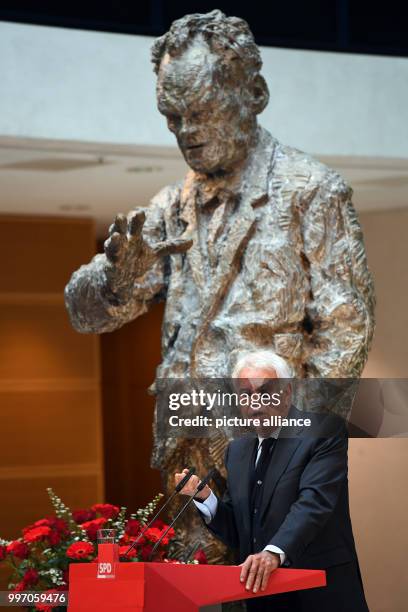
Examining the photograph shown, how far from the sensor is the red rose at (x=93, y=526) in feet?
11.4

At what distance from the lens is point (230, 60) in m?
3.92

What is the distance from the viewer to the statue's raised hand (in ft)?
11.7

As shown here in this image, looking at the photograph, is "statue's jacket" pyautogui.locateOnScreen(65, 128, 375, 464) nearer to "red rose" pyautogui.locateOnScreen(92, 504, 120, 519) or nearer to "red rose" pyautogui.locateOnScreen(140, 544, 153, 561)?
Result: "red rose" pyautogui.locateOnScreen(92, 504, 120, 519)

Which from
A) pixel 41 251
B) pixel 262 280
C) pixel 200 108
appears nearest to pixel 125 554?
pixel 262 280

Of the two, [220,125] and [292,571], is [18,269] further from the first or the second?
[292,571]

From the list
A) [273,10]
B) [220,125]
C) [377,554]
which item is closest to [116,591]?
[220,125]

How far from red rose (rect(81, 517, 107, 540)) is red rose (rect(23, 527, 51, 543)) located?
9 centimetres

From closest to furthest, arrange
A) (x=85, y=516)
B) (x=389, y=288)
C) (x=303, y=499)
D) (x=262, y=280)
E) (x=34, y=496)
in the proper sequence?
(x=303, y=499) < (x=85, y=516) < (x=262, y=280) < (x=389, y=288) < (x=34, y=496)

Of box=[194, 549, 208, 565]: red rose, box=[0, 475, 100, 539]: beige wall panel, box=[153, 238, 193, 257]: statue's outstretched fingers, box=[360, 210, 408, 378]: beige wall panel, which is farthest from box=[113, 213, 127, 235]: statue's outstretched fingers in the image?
box=[0, 475, 100, 539]: beige wall panel

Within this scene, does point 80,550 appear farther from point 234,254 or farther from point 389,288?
point 389,288

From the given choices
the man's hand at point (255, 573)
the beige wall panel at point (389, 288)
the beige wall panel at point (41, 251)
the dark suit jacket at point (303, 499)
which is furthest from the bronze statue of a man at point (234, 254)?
the beige wall panel at point (41, 251)

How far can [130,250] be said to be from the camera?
11.9 ft

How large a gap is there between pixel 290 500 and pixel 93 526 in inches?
25.6

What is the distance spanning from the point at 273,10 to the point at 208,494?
4719 mm
